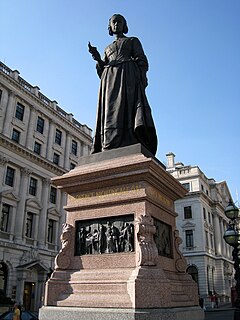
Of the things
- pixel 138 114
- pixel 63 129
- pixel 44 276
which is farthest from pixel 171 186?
pixel 63 129

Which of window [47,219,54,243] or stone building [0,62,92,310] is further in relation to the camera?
window [47,219,54,243]

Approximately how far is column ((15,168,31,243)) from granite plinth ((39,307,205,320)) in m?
29.4

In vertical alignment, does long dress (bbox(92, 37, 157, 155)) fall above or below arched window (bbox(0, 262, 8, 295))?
above

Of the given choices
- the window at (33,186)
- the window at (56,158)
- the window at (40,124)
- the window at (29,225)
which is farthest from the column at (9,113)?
the window at (29,225)

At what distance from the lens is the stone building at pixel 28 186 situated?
3347 centimetres

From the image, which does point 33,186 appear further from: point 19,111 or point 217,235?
point 217,235

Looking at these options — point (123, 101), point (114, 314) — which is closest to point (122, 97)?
point (123, 101)

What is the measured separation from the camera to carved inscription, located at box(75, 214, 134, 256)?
22.8ft

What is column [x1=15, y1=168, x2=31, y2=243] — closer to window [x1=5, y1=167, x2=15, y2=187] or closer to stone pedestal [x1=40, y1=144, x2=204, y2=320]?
window [x1=5, y1=167, x2=15, y2=187]

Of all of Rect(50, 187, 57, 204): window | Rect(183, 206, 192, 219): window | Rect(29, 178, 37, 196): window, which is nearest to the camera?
Rect(29, 178, 37, 196): window

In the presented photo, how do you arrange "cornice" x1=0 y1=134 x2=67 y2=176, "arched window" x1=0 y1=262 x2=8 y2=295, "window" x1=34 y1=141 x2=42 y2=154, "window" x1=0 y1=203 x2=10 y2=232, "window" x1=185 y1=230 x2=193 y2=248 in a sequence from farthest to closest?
"window" x1=185 y1=230 x2=193 y2=248 → "window" x1=34 y1=141 x2=42 y2=154 → "cornice" x1=0 y1=134 x2=67 y2=176 → "window" x1=0 y1=203 x2=10 y2=232 → "arched window" x1=0 y1=262 x2=8 y2=295

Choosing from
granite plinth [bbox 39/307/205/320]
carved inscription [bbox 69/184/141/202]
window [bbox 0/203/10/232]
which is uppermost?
window [bbox 0/203/10/232]

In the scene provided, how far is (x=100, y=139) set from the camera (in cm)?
916

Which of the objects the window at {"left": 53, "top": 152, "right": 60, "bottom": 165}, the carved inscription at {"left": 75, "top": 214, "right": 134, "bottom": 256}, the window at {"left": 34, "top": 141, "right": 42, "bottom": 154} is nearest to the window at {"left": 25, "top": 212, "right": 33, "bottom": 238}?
the window at {"left": 34, "top": 141, "right": 42, "bottom": 154}
